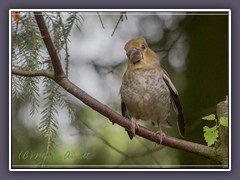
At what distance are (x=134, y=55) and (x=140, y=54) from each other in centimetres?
2

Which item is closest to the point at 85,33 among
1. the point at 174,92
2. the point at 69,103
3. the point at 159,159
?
the point at 69,103

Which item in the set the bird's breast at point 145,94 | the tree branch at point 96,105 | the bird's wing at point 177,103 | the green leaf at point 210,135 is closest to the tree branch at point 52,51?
the tree branch at point 96,105

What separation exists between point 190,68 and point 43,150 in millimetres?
570

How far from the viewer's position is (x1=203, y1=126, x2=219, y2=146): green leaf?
1.43m

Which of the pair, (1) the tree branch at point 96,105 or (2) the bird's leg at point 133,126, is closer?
(1) the tree branch at point 96,105

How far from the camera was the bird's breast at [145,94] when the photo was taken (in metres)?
1.51

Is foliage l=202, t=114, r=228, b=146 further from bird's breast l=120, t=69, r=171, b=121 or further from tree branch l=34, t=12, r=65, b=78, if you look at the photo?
tree branch l=34, t=12, r=65, b=78

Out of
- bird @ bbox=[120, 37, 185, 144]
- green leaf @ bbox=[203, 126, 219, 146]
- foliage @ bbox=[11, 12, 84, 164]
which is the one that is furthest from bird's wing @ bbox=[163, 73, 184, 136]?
foliage @ bbox=[11, 12, 84, 164]

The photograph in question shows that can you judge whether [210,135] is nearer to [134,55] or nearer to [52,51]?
[134,55]

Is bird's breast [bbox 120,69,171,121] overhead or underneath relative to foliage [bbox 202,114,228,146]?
overhead

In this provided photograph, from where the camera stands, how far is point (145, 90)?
4.94ft

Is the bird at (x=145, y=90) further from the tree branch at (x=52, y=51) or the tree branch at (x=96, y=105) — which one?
the tree branch at (x=52, y=51)

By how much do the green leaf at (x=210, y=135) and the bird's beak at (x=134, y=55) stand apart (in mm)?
314

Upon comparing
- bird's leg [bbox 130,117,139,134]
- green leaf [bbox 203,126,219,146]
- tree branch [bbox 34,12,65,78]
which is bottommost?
green leaf [bbox 203,126,219,146]
